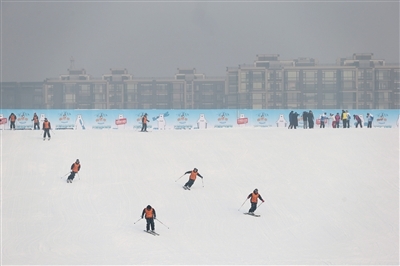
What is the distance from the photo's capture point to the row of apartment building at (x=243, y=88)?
112 meters

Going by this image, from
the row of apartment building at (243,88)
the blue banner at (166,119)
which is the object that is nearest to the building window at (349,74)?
the row of apartment building at (243,88)

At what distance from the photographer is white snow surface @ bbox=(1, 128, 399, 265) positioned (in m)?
26.8

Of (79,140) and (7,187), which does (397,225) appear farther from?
(79,140)

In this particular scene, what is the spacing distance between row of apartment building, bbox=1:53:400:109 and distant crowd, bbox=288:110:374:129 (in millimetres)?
56603

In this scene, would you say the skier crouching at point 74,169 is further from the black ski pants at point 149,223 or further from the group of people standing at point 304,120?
the group of people standing at point 304,120

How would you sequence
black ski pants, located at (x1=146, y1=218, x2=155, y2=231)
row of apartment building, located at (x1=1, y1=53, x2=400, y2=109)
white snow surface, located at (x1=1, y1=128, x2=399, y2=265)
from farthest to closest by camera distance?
row of apartment building, located at (x1=1, y1=53, x2=400, y2=109)
black ski pants, located at (x1=146, y1=218, x2=155, y2=231)
white snow surface, located at (x1=1, y1=128, x2=399, y2=265)

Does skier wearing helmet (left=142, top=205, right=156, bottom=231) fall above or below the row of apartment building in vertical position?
below

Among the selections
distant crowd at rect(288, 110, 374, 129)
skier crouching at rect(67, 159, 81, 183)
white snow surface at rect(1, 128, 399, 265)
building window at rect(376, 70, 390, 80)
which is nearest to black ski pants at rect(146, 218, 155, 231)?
white snow surface at rect(1, 128, 399, 265)

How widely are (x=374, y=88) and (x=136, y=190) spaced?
84.8m

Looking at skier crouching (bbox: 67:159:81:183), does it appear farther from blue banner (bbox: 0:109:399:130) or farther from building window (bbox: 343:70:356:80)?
building window (bbox: 343:70:356:80)

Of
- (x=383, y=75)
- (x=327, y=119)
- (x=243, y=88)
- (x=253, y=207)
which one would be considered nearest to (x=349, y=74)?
(x=383, y=75)

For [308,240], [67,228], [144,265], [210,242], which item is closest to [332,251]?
[308,240]

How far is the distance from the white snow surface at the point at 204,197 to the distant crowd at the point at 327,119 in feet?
8.59

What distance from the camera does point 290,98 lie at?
112 meters
